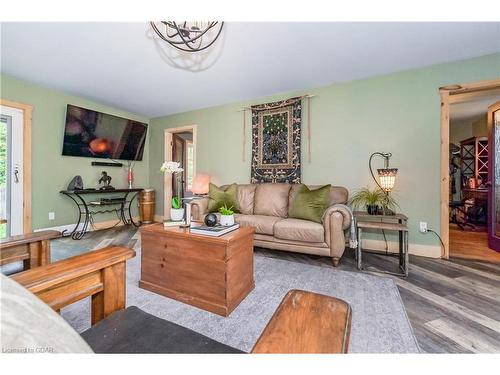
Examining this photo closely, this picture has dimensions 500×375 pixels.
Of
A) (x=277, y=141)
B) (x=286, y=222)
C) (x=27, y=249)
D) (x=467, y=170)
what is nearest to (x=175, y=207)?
(x=27, y=249)

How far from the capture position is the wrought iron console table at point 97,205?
11.6 ft

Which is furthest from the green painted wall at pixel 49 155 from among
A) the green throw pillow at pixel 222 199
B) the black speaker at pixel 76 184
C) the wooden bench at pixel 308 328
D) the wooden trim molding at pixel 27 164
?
the wooden bench at pixel 308 328

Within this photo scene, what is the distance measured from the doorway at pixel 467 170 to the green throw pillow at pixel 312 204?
1.41 m

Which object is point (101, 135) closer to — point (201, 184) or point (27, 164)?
point (27, 164)

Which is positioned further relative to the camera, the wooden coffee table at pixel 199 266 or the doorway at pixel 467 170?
the doorway at pixel 467 170

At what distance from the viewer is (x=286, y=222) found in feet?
8.50

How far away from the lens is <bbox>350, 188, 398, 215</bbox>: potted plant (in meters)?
2.63

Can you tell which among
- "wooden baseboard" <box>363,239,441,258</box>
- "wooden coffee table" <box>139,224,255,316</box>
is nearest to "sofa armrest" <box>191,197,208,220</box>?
"wooden coffee table" <box>139,224,255,316</box>

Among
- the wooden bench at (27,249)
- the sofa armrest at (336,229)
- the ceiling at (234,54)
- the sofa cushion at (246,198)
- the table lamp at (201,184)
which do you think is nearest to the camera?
the wooden bench at (27,249)

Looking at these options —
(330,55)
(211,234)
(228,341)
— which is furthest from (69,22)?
(228,341)

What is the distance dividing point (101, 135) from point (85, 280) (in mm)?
3971

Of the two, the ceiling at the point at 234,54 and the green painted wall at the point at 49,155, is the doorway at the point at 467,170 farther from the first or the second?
the green painted wall at the point at 49,155

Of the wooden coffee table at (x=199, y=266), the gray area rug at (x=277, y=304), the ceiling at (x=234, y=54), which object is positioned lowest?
the gray area rug at (x=277, y=304)
